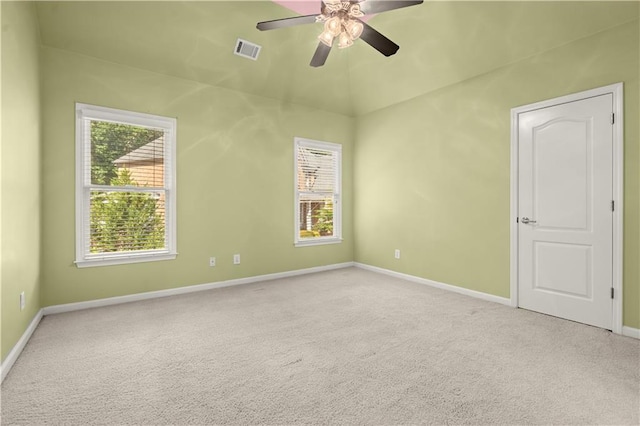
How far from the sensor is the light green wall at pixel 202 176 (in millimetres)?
3289

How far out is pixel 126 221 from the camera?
3709 mm

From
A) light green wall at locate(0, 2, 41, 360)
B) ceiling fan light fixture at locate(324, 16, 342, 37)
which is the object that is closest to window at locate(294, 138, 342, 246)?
ceiling fan light fixture at locate(324, 16, 342, 37)

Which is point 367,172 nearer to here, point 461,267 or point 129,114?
point 461,267

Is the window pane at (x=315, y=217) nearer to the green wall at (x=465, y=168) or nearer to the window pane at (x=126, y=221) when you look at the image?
the green wall at (x=465, y=168)

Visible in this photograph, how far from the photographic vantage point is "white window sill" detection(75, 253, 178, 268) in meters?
3.42

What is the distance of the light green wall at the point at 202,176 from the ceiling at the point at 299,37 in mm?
233

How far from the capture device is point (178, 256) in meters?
4.00

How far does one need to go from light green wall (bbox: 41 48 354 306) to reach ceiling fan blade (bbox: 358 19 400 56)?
234 centimetres

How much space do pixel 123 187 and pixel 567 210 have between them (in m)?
4.65

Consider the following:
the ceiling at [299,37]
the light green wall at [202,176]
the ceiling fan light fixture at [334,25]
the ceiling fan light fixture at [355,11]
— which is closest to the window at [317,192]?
the light green wall at [202,176]

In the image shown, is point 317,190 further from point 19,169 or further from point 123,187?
point 19,169

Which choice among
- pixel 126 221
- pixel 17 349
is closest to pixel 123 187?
pixel 126 221

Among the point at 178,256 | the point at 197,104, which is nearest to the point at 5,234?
the point at 178,256

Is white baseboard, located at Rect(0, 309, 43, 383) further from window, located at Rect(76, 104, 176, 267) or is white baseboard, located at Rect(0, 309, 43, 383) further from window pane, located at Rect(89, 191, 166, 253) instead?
window pane, located at Rect(89, 191, 166, 253)
